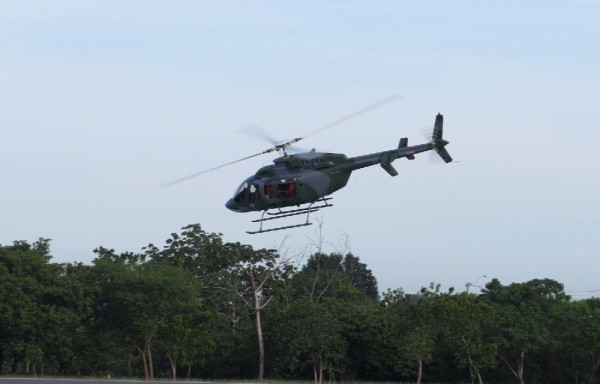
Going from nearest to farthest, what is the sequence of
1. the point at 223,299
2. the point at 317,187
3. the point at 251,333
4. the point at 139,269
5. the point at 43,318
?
1. the point at 317,187
2. the point at 43,318
3. the point at 139,269
4. the point at 251,333
5. the point at 223,299

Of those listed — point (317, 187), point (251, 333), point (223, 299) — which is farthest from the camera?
point (223, 299)

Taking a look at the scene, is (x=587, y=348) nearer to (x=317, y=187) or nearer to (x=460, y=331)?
(x=460, y=331)

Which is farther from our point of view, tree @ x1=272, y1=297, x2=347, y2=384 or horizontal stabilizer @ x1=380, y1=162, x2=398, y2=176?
tree @ x1=272, y1=297, x2=347, y2=384

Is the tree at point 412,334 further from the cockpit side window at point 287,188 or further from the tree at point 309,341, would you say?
the cockpit side window at point 287,188

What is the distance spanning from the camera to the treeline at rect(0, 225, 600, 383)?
211 feet

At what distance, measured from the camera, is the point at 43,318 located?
62.8 meters

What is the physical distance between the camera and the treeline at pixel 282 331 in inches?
2530

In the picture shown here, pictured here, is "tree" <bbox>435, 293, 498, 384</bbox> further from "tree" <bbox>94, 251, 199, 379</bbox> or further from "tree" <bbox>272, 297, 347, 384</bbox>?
"tree" <bbox>94, 251, 199, 379</bbox>

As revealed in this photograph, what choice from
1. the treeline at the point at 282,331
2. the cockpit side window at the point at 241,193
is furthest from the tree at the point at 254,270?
the cockpit side window at the point at 241,193

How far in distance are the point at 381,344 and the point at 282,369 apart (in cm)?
711

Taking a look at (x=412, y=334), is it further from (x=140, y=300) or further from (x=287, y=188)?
(x=287, y=188)

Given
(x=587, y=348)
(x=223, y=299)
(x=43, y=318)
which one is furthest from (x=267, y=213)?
(x=223, y=299)

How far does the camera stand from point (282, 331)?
233 ft

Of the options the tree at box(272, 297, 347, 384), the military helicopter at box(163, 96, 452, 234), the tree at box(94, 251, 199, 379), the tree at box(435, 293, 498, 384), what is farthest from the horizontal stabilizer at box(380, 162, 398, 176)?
the tree at box(435, 293, 498, 384)
